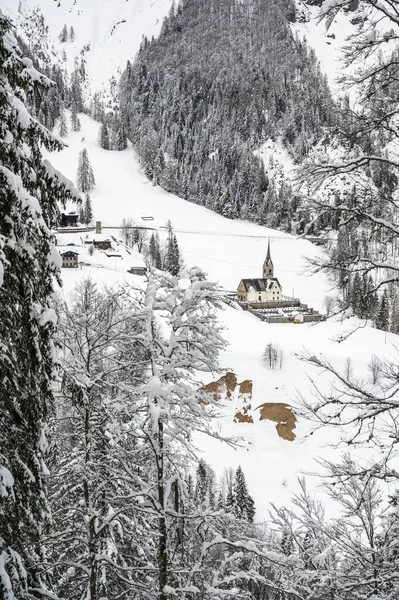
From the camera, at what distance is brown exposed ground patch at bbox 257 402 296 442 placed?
1463 inches

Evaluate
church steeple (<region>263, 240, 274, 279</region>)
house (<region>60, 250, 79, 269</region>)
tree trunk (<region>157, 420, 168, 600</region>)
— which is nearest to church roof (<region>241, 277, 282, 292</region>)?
church steeple (<region>263, 240, 274, 279</region>)

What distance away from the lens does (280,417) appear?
1511 inches

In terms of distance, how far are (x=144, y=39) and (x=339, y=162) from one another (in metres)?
215

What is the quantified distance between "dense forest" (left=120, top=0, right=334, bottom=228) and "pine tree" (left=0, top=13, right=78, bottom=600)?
4395 inches

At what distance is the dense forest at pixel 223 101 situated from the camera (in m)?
125

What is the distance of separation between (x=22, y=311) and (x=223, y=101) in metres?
169

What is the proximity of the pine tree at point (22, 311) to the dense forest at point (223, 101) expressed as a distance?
112 metres

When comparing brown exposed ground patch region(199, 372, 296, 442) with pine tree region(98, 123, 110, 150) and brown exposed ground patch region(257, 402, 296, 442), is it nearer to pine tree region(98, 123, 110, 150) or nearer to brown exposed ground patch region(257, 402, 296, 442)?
brown exposed ground patch region(257, 402, 296, 442)

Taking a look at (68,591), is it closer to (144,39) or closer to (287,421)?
(287,421)

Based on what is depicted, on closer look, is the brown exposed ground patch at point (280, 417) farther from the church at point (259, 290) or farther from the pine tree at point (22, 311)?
the pine tree at point (22, 311)

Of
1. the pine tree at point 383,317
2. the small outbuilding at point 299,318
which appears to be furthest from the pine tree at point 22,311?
the pine tree at point 383,317

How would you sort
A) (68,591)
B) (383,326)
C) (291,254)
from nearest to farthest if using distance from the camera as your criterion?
1. (68,591)
2. (383,326)
3. (291,254)

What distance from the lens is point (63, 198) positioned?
5.59m

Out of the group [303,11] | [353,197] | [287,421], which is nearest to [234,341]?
[287,421]
